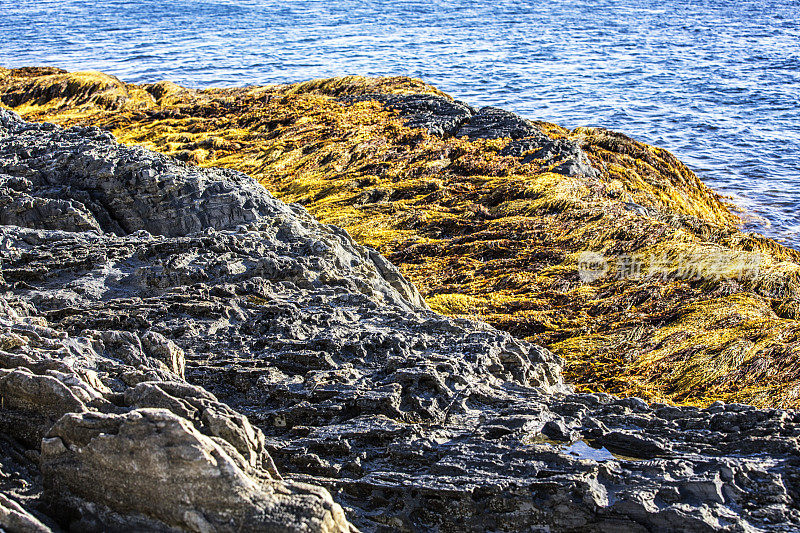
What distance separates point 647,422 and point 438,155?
26.9 ft

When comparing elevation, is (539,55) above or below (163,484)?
above

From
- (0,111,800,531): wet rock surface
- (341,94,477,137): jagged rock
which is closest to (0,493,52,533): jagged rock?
(0,111,800,531): wet rock surface

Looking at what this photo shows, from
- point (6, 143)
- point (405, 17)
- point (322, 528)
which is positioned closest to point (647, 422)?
point (322, 528)

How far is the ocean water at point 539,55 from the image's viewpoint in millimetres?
19125

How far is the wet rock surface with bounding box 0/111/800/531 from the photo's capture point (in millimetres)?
3141

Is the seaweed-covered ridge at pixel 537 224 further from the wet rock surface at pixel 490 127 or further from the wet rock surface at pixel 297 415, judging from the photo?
the wet rock surface at pixel 297 415

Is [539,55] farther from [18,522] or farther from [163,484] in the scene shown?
[18,522]

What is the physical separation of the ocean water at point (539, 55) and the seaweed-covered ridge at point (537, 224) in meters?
4.33

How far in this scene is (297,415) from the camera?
4.43 meters

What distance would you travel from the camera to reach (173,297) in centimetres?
551

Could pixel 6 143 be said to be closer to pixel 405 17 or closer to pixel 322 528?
pixel 322 528

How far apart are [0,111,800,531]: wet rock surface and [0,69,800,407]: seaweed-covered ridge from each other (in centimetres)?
138

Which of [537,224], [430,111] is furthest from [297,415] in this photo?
[430,111]

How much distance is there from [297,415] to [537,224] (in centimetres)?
572
